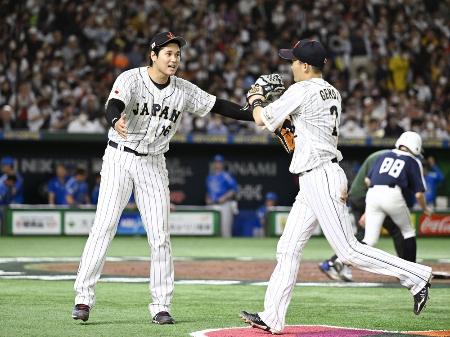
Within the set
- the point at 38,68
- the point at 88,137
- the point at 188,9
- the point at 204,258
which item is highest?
the point at 188,9

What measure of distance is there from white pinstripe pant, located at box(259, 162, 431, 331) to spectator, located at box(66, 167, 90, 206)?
1512 cm

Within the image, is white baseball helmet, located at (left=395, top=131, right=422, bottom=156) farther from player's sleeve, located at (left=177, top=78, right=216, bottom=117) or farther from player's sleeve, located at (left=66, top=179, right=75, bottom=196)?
player's sleeve, located at (left=66, top=179, right=75, bottom=196)

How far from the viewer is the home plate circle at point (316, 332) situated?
718cm

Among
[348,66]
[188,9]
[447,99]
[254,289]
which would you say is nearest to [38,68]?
[188,9]

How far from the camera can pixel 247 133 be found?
23172 millimetres

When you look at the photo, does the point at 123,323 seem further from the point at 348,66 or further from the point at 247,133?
the point at 348,66

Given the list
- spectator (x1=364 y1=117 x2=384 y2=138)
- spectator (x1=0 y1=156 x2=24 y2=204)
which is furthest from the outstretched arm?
spectator (x1=364 y1=117 x2=384 y2=138)

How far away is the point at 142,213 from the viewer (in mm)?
8102

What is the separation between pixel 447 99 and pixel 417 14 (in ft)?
10.9

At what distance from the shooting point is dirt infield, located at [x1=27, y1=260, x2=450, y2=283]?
12789 millimetres

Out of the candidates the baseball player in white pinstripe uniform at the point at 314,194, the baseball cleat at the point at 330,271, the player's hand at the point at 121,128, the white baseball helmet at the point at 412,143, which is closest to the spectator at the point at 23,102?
the baseball cleat at the point at 330,271

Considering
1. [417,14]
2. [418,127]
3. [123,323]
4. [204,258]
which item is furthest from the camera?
[417,14]

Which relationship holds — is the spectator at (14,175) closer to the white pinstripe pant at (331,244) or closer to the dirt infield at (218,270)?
the dirt infield at (218,270)

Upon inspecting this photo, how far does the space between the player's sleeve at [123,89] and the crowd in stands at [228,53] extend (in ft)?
45.5
